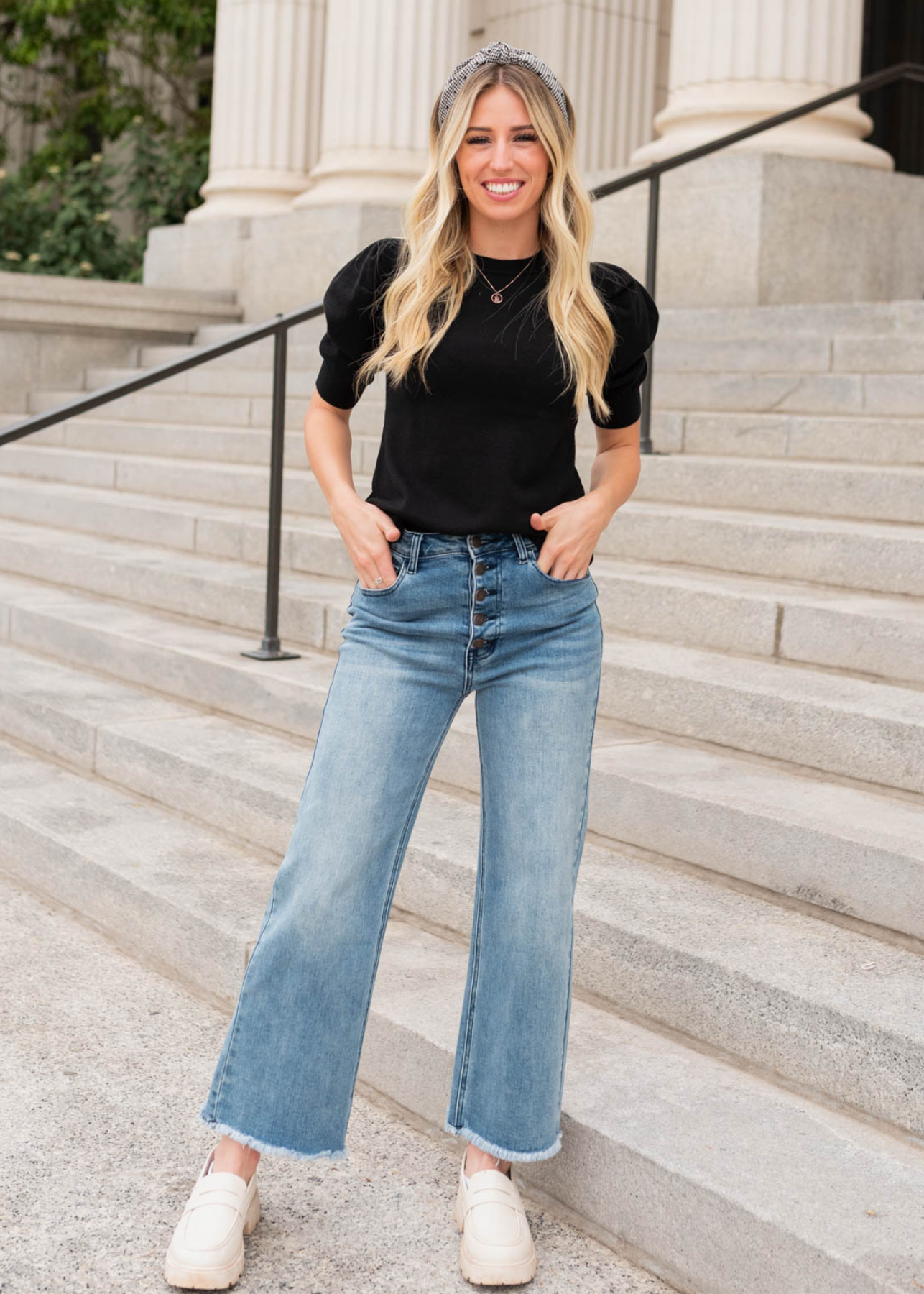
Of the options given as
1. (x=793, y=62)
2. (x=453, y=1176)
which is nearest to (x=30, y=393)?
(x=793, y=62)

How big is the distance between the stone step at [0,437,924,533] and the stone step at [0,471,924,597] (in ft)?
0.16

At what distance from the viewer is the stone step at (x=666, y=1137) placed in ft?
8.08

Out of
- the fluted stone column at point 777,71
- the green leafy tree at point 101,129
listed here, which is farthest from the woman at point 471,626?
the green leafy tree at point 101,129

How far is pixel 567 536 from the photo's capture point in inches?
94.7

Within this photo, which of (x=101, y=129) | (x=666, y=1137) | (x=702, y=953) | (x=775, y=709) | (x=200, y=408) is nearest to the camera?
(x=666, y=1137)

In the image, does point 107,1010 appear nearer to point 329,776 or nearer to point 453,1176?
point 453,1176

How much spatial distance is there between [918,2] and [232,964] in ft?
34.4

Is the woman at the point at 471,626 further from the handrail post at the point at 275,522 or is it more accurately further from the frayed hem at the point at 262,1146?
the handrail post at the point at 275,522

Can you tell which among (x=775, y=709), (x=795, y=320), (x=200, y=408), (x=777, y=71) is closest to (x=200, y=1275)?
(x=775, y=709)

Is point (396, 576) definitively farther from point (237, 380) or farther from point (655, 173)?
point (237, 380)

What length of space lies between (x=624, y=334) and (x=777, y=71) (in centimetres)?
659

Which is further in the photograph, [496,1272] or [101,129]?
[101,129]

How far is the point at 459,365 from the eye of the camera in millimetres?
2381

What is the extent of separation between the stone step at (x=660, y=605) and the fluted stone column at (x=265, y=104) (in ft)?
16.4
